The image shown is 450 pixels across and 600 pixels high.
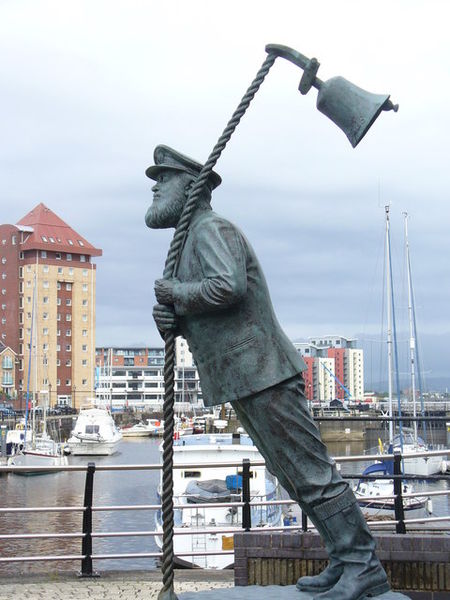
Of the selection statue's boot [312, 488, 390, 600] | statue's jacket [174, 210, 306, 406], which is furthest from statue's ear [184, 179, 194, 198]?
statue's boot [312, 488, 390, 600]

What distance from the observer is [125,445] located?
263ft

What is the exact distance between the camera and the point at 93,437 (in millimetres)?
67312

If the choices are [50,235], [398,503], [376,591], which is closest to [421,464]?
[398,503]

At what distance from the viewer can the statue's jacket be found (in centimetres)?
466

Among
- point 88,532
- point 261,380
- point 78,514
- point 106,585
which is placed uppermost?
point 261,380

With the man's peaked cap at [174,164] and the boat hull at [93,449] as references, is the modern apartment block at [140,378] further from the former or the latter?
the man's peaked cap at [174,164]

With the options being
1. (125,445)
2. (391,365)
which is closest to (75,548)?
(391,365)

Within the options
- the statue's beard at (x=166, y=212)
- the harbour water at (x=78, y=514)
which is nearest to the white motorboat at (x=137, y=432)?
the harbour water at (x=78, y=514)

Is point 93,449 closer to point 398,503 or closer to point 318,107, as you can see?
point 398,503

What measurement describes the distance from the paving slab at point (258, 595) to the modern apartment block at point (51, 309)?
9232 cm

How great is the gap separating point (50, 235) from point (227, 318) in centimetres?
9863

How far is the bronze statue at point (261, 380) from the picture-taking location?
15.5ft

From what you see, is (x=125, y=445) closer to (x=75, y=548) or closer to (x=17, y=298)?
(x=17, y=298)

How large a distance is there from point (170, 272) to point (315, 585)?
200 centimetres
